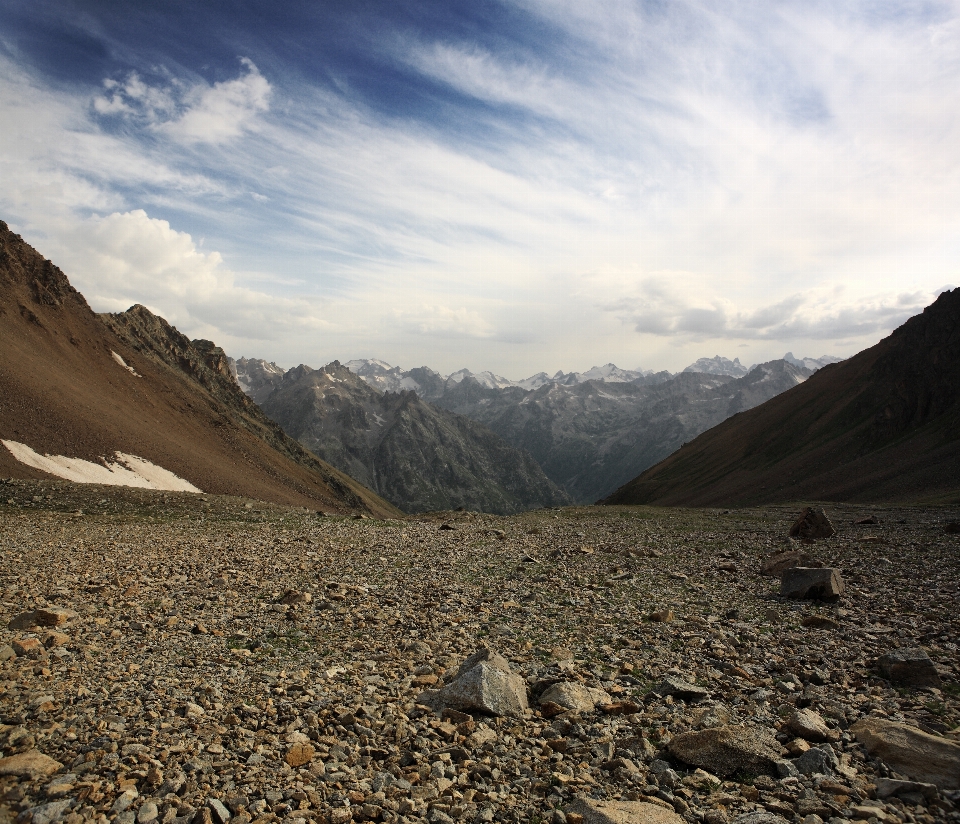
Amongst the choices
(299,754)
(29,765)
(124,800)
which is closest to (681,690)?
(299,754)

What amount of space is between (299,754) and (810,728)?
882 cm

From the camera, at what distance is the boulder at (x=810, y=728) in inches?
370

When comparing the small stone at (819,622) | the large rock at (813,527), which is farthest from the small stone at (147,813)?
the large rock at (813,527)

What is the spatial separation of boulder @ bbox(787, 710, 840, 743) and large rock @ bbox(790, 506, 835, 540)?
3072 centimetres

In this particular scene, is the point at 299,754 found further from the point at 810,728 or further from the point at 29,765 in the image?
the point at 810,728

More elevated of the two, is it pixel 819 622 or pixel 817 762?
pixel 819 622

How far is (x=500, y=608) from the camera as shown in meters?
18.5

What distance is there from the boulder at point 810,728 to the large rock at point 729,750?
485 millimetres

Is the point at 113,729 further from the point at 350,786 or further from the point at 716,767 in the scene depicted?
the point at 716,767

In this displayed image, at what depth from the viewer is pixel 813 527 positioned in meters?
36.8

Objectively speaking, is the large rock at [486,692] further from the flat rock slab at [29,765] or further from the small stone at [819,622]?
the small stone at [819,622]

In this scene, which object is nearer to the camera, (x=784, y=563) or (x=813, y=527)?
(x=784, y=563)

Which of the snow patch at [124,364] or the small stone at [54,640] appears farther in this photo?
the snow patch at [124,364]

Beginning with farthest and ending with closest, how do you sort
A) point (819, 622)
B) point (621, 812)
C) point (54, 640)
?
point (819, 622) < point (54, 640) < point (621, 812)
